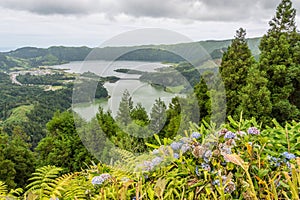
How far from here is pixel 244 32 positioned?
35.5ft

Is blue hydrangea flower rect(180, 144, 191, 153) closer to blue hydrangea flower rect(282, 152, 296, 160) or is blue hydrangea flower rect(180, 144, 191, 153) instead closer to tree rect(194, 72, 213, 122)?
blue hydrangea flower rect(282, 152, 296, 160)

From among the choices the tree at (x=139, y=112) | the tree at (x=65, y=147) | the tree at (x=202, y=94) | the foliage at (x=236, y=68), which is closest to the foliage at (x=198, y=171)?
the tree at (x=139, y=112)

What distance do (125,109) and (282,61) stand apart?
8255 millimetres

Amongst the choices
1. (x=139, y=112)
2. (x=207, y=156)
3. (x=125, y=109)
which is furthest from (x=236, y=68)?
(x=207, y=156)

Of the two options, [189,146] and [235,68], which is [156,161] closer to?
[189,146]

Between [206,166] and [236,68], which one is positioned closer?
[206,166]

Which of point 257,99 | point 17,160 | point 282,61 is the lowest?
point 17,160

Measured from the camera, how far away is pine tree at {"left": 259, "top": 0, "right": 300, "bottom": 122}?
9344mm

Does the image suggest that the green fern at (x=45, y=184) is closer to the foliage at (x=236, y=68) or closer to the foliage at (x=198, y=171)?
the foliage at (x=198, y=171)

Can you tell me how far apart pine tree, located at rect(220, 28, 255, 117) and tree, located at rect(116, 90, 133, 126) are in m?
6.83

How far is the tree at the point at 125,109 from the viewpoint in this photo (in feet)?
8.96

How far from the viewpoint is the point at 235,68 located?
33.5 feet

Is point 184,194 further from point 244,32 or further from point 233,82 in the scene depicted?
point 244,32

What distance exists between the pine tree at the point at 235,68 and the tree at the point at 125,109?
6831mm
